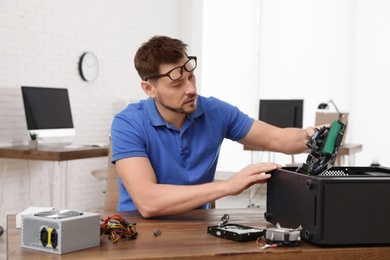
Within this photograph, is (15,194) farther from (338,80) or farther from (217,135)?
(338,80)

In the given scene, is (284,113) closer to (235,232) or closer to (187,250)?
(235,232)

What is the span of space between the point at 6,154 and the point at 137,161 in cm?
322

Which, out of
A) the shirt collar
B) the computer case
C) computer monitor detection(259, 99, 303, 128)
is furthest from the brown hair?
computer monitor detection(259, 99, 303, 128)

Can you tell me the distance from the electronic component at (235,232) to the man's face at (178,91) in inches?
23.5

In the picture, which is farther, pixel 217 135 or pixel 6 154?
pixel 6 154

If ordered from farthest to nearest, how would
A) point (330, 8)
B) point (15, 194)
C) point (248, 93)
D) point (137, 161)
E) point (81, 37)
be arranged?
1. point (248, 93)
2. point (330, 8)
3. point (81, 37)
4. point (15, 194)
5. point (137, 161)

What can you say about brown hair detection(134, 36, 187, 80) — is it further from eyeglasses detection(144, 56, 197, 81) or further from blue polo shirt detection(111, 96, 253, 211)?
blue polo shirt detection(111, 96, 253, 211)

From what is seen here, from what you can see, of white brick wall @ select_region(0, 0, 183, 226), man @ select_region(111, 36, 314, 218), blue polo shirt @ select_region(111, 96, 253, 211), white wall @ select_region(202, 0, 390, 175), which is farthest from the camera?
white wall @ select_region(202, 0, 390, 175)

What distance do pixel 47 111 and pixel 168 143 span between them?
3445mm

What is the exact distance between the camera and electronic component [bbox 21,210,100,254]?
140 centimetres

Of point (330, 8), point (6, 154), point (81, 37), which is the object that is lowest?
point (6, 154)

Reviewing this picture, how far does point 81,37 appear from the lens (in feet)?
20.3

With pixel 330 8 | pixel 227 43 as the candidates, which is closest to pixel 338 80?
pixel 330 8

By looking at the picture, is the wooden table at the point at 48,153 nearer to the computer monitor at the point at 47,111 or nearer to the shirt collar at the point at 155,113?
the computer monitor at the point at 47,111
